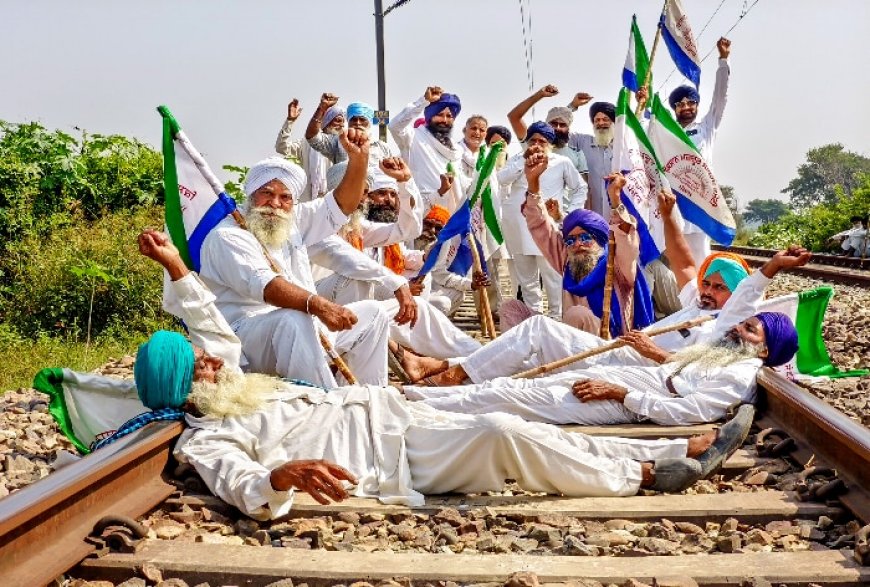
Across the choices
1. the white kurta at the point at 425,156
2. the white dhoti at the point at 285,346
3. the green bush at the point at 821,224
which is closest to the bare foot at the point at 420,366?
the white dhoti at the point at 285,346

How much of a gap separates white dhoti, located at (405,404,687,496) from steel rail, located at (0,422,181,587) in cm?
99

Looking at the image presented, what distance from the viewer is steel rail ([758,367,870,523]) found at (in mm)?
3686

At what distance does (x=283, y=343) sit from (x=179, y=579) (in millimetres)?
2317

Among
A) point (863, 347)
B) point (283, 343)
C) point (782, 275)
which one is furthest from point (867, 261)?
point (283, 343)

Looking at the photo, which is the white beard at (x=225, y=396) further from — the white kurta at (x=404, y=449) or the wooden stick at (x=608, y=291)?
the wooden stick at (x=608, y=291)

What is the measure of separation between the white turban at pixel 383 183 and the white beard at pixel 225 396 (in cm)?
420

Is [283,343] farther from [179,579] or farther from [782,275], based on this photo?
[782,275]

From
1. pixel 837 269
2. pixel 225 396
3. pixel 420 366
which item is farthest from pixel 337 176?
pixel 837 269

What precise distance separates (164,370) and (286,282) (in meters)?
1.35

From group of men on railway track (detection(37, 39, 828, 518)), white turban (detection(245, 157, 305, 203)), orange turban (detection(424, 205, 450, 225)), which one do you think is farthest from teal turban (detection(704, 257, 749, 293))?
orange turban (detection(424, 205, 450, 225))

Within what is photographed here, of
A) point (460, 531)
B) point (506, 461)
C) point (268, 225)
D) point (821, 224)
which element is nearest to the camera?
point (460, 531)

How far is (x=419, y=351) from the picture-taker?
278 inches

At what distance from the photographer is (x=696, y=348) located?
5438 mm

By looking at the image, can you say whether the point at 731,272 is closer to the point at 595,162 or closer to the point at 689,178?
the point at 689,178
